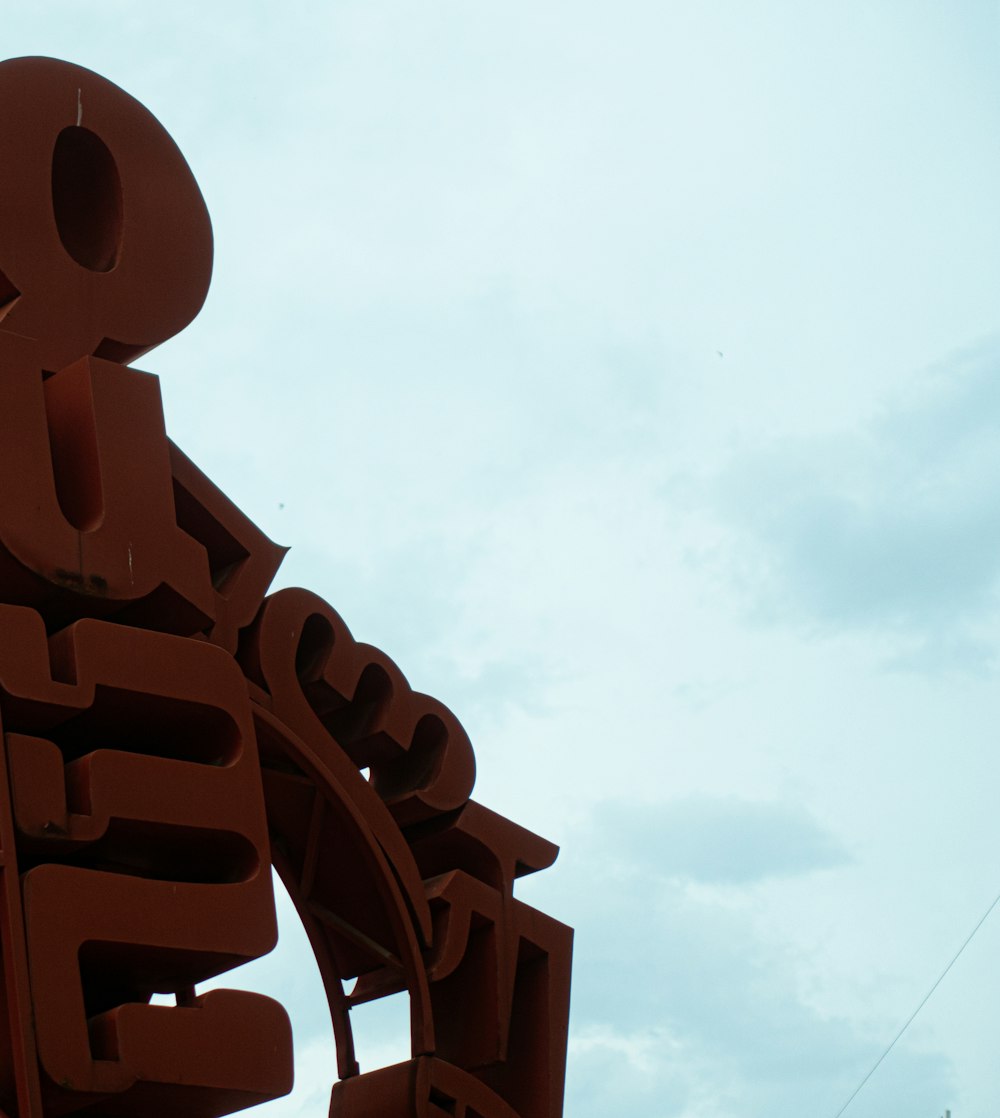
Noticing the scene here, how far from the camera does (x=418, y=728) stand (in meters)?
8.75

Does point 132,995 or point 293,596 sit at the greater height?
point 293,596

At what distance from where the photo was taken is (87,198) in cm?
809

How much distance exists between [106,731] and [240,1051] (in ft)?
4.25

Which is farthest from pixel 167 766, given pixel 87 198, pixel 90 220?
pixel 87 198

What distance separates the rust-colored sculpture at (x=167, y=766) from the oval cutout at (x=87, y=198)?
1 cm

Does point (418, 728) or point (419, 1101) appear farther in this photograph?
point (418, 728)

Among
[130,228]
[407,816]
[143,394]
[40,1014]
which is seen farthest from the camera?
[407,816]

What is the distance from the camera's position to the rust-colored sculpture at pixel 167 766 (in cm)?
631

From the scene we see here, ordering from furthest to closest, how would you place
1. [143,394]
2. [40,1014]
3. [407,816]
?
1. [407,816]
2. [143,394]
3. [40,1014]

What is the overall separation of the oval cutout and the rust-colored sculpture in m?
0.01

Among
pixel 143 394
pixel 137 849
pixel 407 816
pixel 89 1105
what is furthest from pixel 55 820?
pixel 407 816

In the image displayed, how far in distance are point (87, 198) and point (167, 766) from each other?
2815 millimetres

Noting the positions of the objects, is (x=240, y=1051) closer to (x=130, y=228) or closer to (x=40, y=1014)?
(x=40, y=1014)

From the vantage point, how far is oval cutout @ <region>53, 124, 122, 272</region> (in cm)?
794
